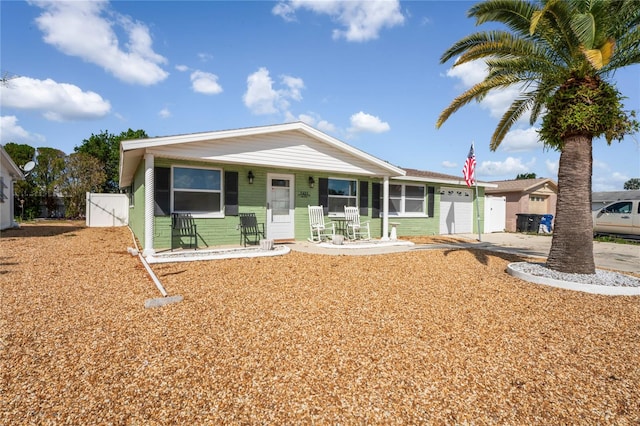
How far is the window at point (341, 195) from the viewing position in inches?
418

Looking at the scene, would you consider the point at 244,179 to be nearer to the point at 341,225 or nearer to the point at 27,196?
the point at 341,225

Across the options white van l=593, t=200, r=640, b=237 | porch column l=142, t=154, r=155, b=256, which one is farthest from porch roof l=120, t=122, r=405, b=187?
white van l=593, t=200, r=640, b=237

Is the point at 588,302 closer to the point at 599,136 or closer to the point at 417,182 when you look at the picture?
the point at 599,136

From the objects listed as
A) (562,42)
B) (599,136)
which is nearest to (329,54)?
(562,42)

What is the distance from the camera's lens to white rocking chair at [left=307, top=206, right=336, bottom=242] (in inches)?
389

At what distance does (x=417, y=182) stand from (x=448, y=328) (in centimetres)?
1014

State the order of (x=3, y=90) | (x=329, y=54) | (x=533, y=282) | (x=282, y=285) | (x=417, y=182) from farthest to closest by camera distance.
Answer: (x=417, y=182)
(x=329, y=54)
(x=3, y=90)
(x=533, y=282)
(x=282, y=285)

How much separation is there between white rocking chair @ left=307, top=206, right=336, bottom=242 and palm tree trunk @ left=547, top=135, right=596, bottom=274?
5791 mm

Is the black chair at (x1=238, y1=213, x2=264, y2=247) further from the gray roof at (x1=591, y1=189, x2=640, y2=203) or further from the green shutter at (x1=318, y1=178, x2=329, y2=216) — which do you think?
the gray roof at (x1=591, y1=189, x2=640, y2=203)

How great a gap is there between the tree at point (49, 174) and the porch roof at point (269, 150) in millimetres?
18386

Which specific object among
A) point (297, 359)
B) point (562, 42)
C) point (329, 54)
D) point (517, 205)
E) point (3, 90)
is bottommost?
point (297, 359)

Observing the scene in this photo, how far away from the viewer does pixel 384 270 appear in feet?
20.0

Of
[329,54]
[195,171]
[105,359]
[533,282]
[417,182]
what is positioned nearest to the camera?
[105,359]

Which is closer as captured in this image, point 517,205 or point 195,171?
point 195,171
